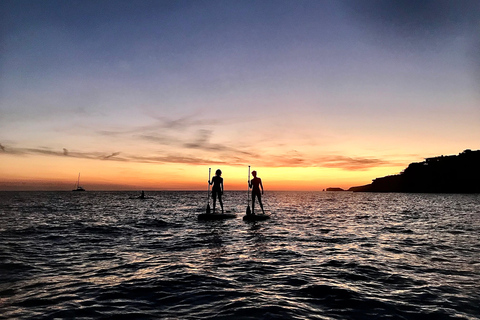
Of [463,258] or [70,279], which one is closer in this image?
[70,279]

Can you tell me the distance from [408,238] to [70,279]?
15466 millimetres

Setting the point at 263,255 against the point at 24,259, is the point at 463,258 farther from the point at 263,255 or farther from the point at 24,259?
the point at 24,259

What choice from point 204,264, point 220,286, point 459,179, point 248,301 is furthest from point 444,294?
point 459,179

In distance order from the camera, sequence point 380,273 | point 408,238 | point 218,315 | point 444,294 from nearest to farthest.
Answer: point 218,315 < point 444,294 < point 380,273 < point 408,238

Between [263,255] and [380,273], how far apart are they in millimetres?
4075

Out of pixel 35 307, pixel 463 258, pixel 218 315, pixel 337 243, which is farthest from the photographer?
pixel 337 243

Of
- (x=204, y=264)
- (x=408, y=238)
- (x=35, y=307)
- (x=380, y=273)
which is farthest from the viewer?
(x=408, y=238)

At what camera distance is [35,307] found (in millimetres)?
5789

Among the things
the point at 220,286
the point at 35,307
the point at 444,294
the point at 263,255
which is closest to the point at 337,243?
the point at 263,255

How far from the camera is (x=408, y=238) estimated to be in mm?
15227

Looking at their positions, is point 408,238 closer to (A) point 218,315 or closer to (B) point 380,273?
(B) point 380,273

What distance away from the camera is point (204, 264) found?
379 inches

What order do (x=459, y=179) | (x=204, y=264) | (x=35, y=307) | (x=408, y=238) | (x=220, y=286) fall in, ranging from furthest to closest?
(x=459, y=179) < (x=408, y=238) < (x=204, y=264) < (x=220, y=286) < (x=35, y=307)

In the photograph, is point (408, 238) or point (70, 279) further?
point (408, 238)
